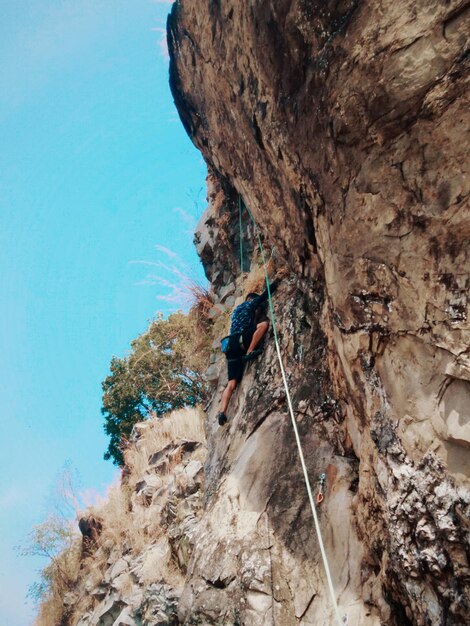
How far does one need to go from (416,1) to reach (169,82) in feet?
18.4

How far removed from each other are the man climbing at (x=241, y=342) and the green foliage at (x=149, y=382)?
6.90 metres

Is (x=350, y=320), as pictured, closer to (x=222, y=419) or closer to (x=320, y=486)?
(x=320, y=486)

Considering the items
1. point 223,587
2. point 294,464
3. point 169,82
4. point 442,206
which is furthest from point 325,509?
point 169,82

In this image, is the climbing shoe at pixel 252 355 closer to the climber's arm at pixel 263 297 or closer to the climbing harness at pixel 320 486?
the climber's arm at pixel 263 297

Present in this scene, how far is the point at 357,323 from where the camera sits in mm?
3840

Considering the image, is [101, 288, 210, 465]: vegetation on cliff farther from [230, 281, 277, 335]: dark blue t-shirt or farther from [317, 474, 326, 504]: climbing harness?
[317, 474, 326, 504]: climbing harness

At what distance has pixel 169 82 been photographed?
820cm

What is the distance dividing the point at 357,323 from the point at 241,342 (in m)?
3.37

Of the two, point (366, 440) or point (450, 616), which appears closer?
point (450, 616)

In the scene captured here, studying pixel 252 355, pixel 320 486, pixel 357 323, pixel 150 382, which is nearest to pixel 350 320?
pixel 357 323

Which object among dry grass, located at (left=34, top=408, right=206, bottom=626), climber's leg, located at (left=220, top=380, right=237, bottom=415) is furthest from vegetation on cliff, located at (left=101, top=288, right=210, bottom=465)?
climber's leg, located at (left=220, top=380, right=237, bottom=415)

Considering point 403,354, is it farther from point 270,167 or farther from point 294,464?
point 270,167

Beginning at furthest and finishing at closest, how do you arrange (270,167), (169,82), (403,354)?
(169,82) < (270,167) < (403,354)

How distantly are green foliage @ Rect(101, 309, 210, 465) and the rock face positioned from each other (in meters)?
8.65
